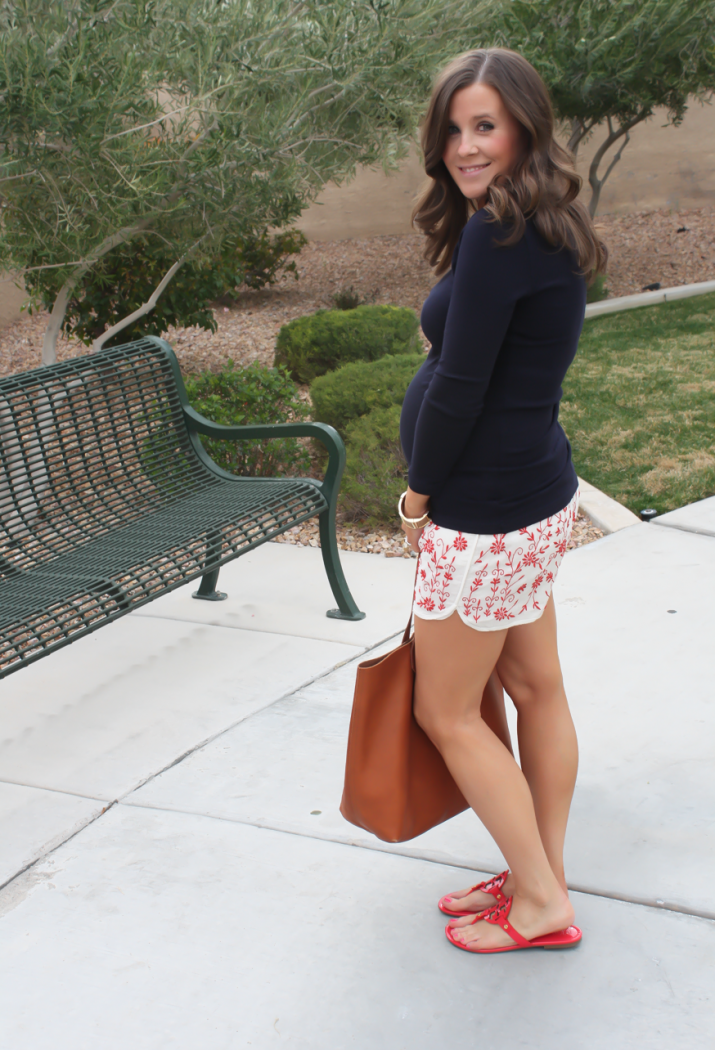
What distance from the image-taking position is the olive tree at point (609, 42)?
33.2 feet

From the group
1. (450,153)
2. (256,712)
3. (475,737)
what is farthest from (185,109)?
(475,737)

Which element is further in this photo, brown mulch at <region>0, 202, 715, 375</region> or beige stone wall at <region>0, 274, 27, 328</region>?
beige stone wall at <region>0, 274, 27, 328</region>

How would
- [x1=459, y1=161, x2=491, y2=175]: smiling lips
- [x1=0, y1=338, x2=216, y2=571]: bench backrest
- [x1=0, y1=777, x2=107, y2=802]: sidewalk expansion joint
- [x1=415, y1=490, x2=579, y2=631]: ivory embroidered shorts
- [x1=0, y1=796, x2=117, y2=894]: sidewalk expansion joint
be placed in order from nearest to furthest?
1. [x1=459, y1=161, x2=491, y2=175]: smiling lips
2. [x1=415, y1=490, x2=579, y2=631]: ivory embroidered shorts
3. [x1=0, y1=796, x2=117, y2=894]: sidewalk expansion joint
4. [x1=0, y1=777, x2=107, y2=802]: sidewalk expansion joint
5. [x1=0, y1=338, x2=216, y2=571]: bench backrest

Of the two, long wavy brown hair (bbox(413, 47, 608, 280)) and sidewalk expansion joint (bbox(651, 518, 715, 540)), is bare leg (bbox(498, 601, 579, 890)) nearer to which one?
long wavy brown hair (bbox(413, 47, 608, 280))

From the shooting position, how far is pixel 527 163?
1.74 meters

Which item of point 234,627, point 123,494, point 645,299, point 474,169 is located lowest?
point 645,299

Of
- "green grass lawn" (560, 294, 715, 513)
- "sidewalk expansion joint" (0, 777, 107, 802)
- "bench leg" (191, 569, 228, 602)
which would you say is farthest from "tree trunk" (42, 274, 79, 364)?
"sidewalk expansion joint" (0, 777, 107, 802)

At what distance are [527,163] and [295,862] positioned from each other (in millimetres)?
1791

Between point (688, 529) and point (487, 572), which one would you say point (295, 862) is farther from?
point (688, 529)

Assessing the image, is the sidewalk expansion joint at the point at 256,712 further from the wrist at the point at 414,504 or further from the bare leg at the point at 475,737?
the wrist at the point at 414,504

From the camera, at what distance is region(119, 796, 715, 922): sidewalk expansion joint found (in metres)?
2.29

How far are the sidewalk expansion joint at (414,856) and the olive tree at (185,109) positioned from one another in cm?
368

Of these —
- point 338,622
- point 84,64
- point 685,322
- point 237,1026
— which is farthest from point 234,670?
point 685,322

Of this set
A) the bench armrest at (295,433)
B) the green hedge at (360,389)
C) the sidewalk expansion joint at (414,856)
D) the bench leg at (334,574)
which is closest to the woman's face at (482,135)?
the sidewalk expansion joint at (414,856)
